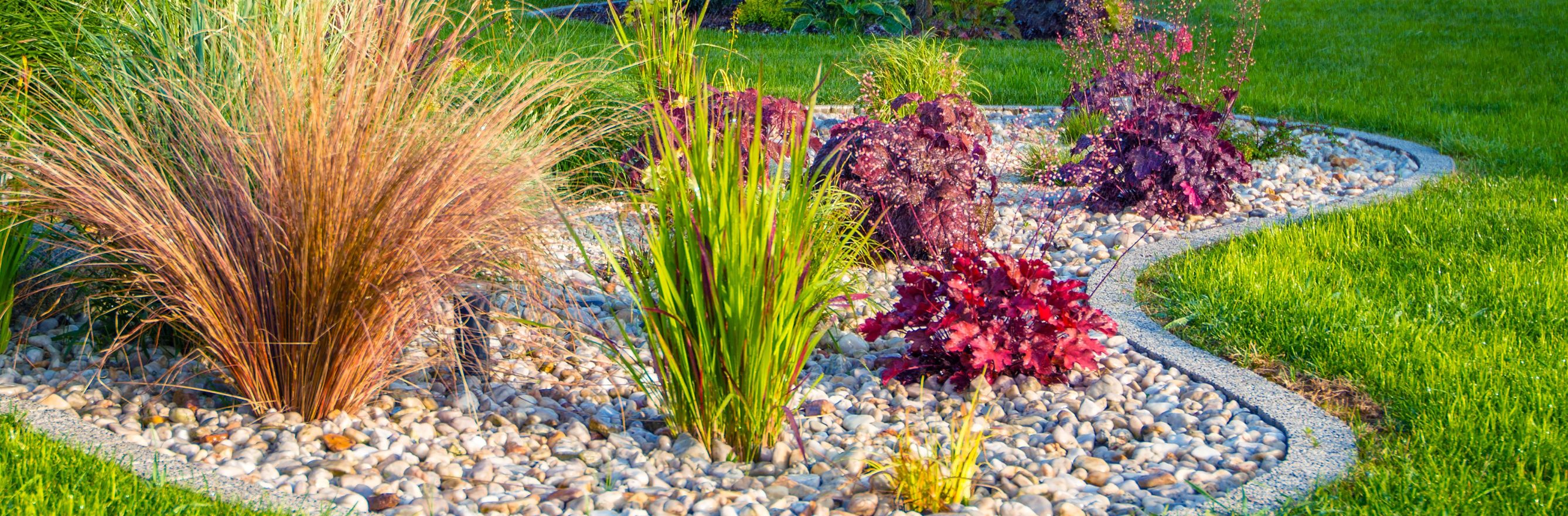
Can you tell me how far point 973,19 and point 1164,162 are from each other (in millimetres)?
7267

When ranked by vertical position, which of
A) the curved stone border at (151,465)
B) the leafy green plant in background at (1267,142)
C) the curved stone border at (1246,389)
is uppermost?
the curved stone border at (151,465)

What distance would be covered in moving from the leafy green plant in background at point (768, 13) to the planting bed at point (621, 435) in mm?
8803

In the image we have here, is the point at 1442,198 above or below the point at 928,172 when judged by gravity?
below

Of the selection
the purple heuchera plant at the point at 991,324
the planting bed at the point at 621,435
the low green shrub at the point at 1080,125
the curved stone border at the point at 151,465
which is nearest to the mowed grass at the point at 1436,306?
the planting bed at the point at 621,435

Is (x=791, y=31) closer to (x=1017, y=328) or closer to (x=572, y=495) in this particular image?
(x=1017, y=328)

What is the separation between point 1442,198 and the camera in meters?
Result: 5.27

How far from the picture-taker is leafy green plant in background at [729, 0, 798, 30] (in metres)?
12.3

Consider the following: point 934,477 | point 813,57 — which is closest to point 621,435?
point 934,477

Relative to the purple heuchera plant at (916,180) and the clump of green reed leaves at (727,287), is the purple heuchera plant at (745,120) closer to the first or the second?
the purple heuchera plant at (916,180)

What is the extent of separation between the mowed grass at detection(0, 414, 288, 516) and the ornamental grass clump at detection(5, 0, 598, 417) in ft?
1.23

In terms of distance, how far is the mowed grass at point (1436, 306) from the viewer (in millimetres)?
2695

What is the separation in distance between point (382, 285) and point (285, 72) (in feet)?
1.87

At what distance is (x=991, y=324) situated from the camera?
3299mm

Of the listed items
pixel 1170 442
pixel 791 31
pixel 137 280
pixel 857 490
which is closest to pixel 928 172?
pixel 1170 442
